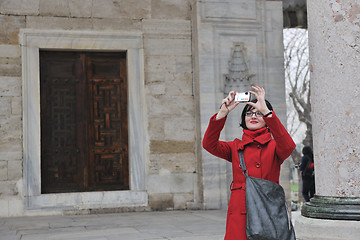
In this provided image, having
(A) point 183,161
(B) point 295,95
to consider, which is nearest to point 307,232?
(A) point 183,161

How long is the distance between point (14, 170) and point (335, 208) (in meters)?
5.90

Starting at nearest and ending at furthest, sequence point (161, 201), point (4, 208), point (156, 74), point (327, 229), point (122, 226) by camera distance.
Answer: point (327, 229) → point (122, 226) → point (4, 208) → point (161, 201) → point (156, 74)

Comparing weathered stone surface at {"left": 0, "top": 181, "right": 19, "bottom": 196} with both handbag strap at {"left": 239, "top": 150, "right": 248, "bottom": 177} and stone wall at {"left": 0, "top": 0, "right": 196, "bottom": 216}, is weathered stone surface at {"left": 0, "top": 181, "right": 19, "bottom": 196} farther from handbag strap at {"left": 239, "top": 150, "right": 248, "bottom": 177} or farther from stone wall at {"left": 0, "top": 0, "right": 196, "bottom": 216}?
handbag strap at {"left": 239, "top": 150, "right": 248, "bottom": 177}

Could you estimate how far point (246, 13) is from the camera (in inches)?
372

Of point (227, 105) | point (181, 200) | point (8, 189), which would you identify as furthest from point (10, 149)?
point (227, 105)

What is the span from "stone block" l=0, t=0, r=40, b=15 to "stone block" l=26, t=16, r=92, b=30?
12 cm

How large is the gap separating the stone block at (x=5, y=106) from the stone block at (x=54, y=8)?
1.57 meters

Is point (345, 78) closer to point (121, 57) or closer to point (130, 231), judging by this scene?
point (130, 231)

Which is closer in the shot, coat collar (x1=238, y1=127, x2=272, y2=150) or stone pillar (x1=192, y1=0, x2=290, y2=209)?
coat collar (x1=238, y1=127, x2=272, y2=150)

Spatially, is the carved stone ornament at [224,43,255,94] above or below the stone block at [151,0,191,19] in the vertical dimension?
below

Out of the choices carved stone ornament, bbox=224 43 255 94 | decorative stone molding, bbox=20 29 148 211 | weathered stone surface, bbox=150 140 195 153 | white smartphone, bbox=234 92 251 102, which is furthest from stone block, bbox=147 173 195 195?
white smartphone, bbox=234 92 251 102

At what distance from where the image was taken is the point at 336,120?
165 inches

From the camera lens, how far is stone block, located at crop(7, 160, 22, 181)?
8570 millimetres

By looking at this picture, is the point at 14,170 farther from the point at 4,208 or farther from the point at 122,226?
the point at 122,226
